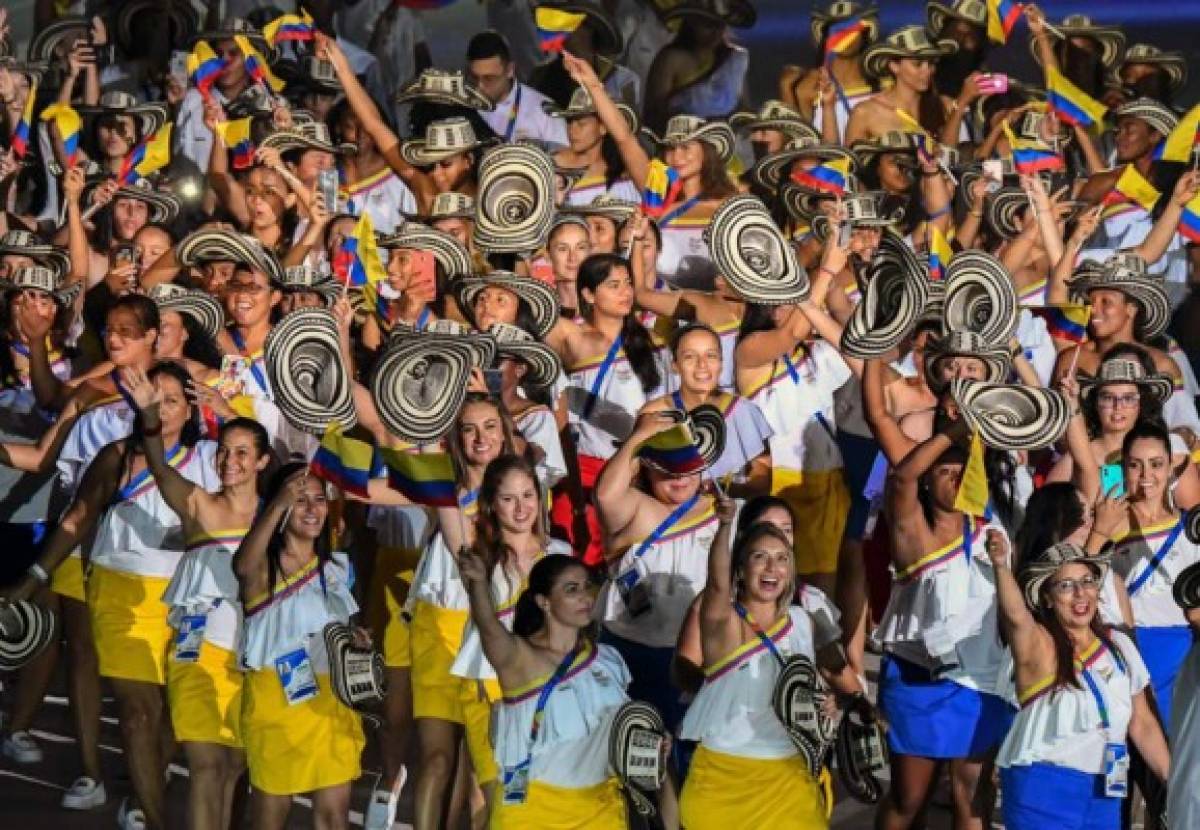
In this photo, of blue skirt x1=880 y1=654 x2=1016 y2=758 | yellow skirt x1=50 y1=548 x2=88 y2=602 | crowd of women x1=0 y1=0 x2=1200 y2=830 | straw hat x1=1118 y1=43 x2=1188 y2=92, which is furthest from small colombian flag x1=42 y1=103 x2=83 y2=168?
blue skirt x1=880 y1=654 x2=1016 y2=758

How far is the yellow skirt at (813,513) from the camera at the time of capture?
41.7 ft

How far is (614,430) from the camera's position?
12.6 metres

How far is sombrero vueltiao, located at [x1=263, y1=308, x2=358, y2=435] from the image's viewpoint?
446 inches

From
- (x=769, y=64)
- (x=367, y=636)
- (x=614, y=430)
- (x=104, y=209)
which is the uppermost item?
(x=769, y=64)

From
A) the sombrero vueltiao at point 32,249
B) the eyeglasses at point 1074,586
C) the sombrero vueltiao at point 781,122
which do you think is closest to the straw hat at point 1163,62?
the sombrero vueltiao at point 781,122

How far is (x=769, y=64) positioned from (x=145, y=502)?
22.8 feet

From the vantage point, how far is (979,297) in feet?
39.2

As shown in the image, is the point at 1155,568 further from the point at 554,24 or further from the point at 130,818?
the point at 554,24

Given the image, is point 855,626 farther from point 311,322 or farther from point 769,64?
point 769,64

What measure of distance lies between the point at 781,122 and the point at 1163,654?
4.74 m

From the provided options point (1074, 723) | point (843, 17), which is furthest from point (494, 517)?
point (843, 17)

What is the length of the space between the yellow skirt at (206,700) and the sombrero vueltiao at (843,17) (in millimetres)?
6584

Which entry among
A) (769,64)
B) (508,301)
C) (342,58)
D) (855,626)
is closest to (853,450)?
(855,626)

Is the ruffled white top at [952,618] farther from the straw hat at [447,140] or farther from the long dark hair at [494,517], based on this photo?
the straw hat at [447,140]
